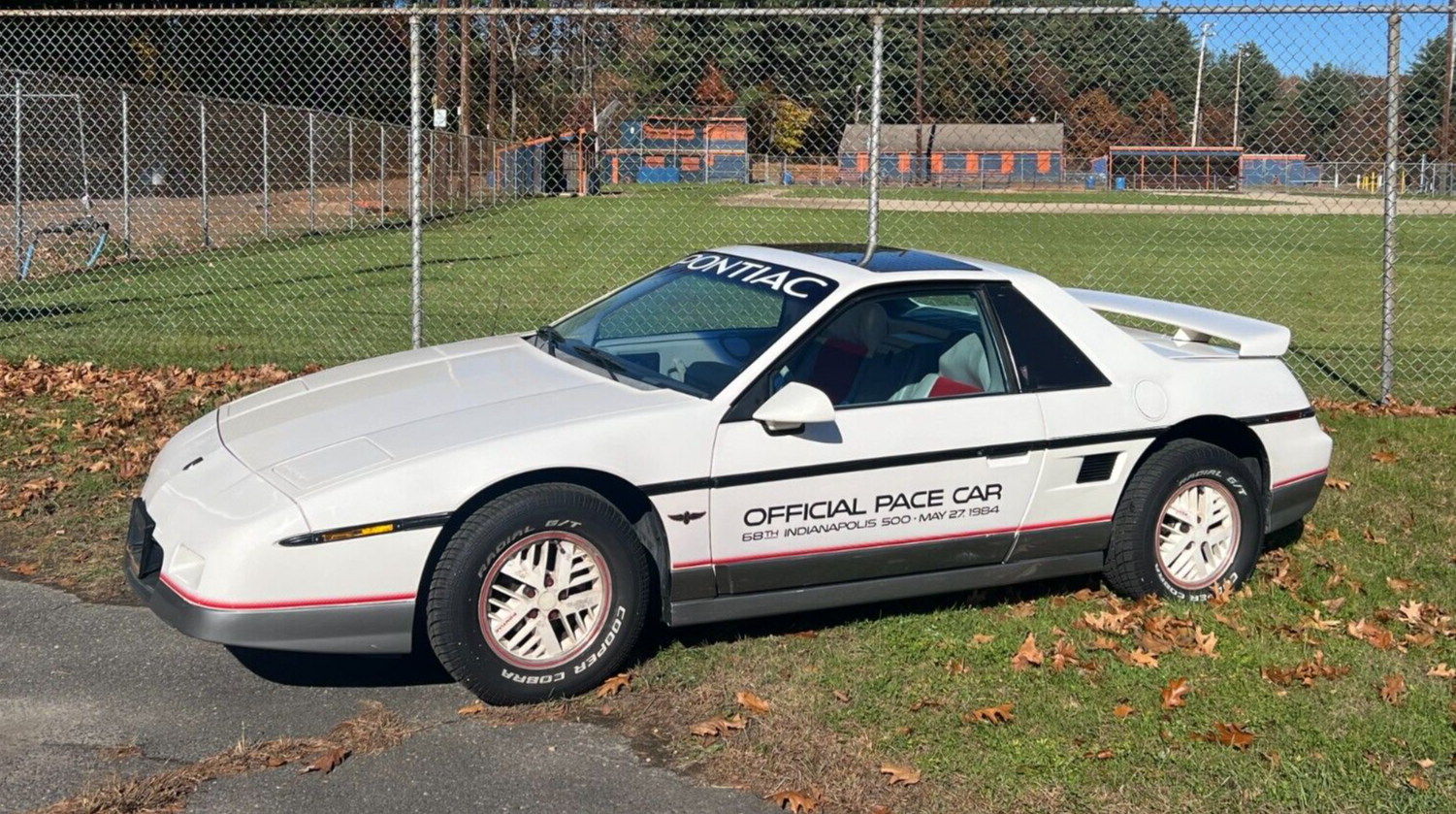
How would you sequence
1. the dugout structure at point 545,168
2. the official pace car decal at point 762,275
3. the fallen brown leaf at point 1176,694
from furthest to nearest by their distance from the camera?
the dugout structure at point 545,168, the official pace car decal at point 762,275, the fallen brown leaf at point 1176,694

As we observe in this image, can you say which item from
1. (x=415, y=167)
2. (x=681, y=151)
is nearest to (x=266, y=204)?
(x=681, y=151)

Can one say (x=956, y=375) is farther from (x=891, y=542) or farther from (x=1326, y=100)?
(x=1326, y=100)

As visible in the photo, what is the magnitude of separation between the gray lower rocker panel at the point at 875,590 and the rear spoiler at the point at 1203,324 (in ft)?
3.42

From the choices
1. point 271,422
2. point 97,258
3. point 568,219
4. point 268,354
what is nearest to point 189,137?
point 97,258

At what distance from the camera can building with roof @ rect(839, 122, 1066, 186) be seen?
1706 cm

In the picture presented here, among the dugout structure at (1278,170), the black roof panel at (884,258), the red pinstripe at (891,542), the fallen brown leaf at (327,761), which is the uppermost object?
the dugout structure at (1278,170)

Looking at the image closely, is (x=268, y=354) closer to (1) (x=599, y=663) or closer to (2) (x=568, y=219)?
(1) (x=599, y=663)

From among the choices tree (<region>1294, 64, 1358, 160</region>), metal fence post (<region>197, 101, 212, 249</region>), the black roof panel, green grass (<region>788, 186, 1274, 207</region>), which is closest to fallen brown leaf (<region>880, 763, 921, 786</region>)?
the black roof panel

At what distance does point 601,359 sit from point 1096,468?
188cm

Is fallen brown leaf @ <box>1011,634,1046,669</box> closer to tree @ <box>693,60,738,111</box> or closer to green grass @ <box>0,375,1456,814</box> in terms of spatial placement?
green grass @ <box>0,375,1456,814</box>

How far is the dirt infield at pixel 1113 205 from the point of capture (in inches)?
A: 543

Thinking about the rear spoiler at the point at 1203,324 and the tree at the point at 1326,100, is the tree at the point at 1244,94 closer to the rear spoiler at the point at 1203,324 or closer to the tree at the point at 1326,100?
the tree at the point at 1326,100

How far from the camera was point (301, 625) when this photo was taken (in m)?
4.10

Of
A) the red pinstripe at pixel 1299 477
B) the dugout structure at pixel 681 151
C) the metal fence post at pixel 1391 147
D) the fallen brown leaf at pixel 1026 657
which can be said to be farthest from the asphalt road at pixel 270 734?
the dugout structure at pixel 681 151
